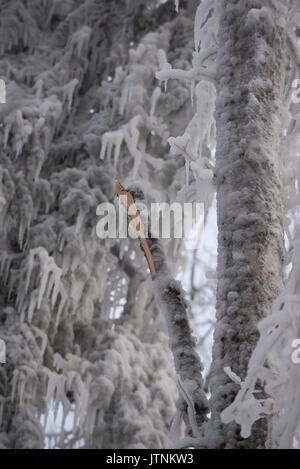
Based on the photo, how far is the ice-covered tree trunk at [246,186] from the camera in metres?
1.57

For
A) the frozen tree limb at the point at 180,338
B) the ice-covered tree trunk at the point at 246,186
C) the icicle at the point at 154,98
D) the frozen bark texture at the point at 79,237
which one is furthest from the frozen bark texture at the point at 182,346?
the icicle at the point at 154,98

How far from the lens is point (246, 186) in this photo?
1.76m

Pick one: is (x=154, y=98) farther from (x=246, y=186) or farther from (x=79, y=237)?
(x=246, y=186)

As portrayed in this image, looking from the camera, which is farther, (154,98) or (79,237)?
(154,98)

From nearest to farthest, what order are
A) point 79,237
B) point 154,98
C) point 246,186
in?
point 246,186
point 79,237
point 154,98

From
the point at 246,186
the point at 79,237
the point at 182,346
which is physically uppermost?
the point at 79,237

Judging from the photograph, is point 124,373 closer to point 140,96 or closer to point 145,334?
point 145,334

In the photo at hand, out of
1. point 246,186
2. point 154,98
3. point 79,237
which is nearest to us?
point 246,186

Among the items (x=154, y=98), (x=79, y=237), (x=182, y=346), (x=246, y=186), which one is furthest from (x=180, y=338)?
(x=154, y=98)

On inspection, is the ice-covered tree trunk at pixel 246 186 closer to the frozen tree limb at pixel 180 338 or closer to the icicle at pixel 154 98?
the frozen tree limb at pixel 180 338

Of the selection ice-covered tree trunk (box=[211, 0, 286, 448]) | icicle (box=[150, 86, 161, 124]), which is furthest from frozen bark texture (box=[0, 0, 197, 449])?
ice-covered tree trunk (box=[211, 0, 286, 448])

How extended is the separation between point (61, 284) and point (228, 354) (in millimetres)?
3787

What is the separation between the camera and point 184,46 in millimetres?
6191

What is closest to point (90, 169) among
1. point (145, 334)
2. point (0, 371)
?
point (145, 334)
